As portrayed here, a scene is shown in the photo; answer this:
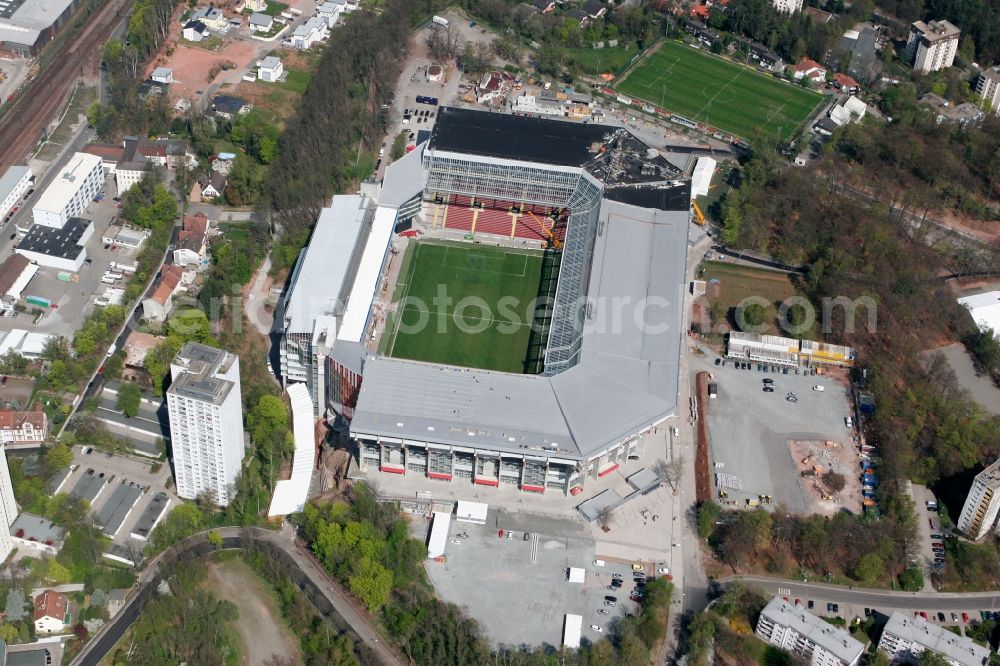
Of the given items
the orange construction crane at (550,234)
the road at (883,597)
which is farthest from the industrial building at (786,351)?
the road at (883,597)

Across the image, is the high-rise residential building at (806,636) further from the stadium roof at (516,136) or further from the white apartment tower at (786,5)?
the white apartment tower at (786,5)

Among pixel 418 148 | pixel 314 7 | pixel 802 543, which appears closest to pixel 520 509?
pixel 802 543

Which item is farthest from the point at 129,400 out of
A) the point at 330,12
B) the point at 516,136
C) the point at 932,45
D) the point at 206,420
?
the point at 932,45

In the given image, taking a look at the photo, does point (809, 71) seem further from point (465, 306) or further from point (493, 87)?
point (465, 306)

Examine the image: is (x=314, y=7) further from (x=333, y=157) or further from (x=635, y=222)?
(x=635, y=222)

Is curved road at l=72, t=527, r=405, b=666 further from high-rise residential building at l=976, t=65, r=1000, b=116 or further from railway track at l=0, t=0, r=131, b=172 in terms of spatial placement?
high-rise residential building at l=976, t=65, r=1000, b=116

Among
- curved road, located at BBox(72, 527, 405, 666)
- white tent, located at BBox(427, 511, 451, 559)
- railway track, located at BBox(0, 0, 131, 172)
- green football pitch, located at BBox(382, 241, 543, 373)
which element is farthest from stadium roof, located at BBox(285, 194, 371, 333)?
railway track, located at BBox(0, 0, 131, 172)
